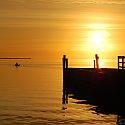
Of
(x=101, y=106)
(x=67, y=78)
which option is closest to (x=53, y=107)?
(x=101, y=106)

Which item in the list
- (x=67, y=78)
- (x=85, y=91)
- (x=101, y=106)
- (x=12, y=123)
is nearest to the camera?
(x=12, y=123)

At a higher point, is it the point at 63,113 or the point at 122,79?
the point at 122,79

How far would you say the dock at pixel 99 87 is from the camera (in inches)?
1113

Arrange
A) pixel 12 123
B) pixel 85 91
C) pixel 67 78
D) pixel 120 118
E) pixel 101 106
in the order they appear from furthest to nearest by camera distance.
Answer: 1. pixel 67 78
2. pixel 85 91
3. pixel 101 106
4. pixel 120 118
5. pixel 12 123

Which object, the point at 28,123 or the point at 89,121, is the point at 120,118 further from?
the point at 28,123

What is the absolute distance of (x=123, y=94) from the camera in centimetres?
2770

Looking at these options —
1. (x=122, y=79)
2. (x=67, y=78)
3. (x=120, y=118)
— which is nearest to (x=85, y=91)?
(x=67, y=78)

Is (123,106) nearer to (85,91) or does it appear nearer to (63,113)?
(63,113)

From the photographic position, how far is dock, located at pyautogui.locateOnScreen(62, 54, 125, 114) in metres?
28.3

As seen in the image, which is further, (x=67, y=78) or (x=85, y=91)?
(x=67, y=78)

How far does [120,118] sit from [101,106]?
5.76 metres

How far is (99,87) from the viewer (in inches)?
1280

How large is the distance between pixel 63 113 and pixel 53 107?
3484mm

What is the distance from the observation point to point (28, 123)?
74.4 ft
